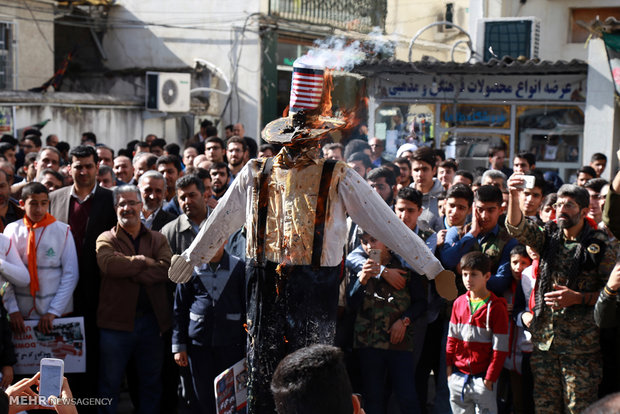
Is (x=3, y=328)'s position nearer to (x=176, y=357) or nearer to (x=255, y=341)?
(x=176, y=357)

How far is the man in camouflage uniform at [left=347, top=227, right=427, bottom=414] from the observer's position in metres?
5.43

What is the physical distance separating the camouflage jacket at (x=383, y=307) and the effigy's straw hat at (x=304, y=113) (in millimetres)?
1878

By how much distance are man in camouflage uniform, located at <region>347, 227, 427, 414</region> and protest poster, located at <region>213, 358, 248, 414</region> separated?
1568mm

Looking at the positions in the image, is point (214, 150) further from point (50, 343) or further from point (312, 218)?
point (312, 218)

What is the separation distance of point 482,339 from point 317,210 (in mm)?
1983

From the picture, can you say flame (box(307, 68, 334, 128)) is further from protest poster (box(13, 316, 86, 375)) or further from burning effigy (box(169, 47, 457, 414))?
protest poster (box(13, 316, 86, 375))

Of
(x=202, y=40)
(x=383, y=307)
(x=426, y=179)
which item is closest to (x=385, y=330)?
(x=383, y=307)

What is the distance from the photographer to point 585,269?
5.04m

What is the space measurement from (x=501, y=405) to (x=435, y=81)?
827 centimetres

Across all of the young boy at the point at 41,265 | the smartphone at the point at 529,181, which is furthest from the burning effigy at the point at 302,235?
the young boy at the point at 41,265

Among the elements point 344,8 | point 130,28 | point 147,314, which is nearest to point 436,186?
point 147,314

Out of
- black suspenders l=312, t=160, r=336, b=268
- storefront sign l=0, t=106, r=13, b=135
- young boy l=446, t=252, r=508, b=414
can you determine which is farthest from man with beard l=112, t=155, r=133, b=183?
storefront sign l=0, t=106, r=13, b=135

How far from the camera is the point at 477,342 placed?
17.1ft

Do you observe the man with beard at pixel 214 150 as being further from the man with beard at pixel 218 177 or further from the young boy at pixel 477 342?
the young boy at pixel 477 342
